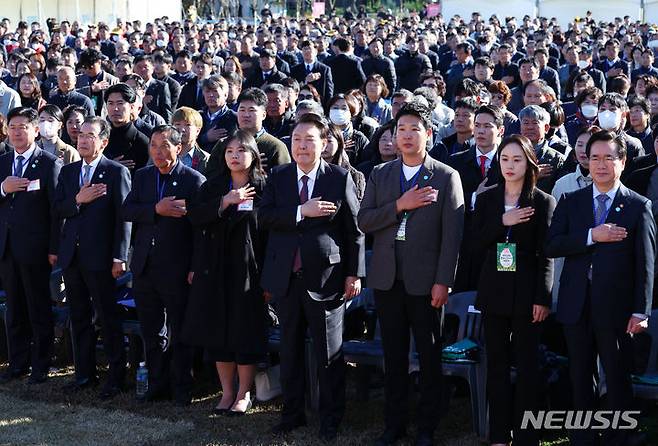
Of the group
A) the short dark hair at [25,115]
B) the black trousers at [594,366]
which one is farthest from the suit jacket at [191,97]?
the black trousers at [594,366]

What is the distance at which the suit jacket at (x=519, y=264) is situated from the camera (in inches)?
225

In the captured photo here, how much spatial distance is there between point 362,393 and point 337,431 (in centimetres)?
69

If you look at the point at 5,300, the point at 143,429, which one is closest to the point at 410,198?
the point at 143,429

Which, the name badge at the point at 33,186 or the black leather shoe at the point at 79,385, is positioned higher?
the name badge at the point at 33,186

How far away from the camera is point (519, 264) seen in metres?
5.74

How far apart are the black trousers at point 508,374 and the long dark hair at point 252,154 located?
1.80 meters

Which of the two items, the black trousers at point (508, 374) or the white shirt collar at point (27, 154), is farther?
the white shirt collar at point (27, 154)

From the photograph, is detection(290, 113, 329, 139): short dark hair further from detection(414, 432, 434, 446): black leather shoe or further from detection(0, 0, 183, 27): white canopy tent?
detection(0, 0, 183, 27): white canopy tent

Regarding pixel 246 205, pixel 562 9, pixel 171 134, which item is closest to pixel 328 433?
pixel 246 205

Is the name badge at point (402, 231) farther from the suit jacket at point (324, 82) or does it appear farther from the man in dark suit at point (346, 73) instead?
the man in dark suit at point (346, 73)

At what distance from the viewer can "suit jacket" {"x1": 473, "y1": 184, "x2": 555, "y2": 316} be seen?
5.71 m

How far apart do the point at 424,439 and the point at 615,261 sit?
59.0 inches

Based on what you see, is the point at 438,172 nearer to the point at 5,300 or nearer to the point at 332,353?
the point at 332,353

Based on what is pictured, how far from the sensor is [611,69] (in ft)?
57.2
